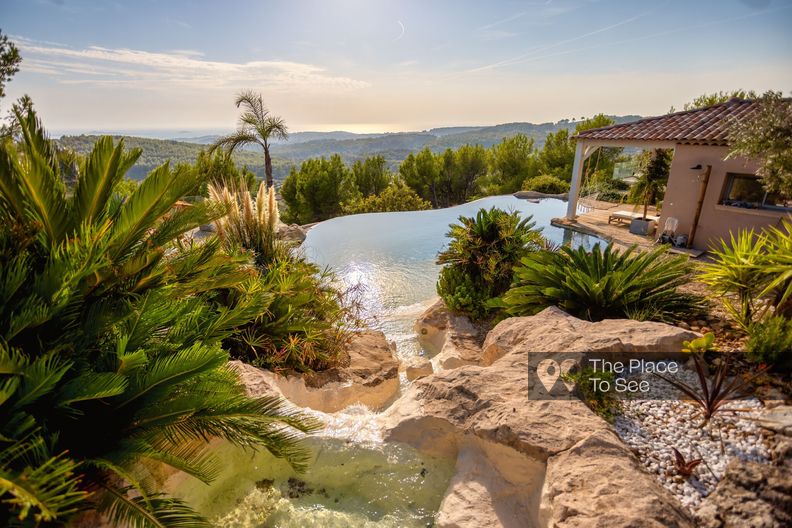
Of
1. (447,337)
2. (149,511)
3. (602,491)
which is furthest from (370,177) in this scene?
(149,511)

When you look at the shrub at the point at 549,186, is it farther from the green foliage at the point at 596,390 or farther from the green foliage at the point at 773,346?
the green foliage at the point at 596,390

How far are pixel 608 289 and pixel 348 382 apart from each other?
3189 mm

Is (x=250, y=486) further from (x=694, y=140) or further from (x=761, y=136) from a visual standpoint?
(x=694, y=140)

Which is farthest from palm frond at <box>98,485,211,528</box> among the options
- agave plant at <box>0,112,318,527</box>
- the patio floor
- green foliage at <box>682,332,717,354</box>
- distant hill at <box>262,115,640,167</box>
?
distant hill at <box>262,115,640,167</box>

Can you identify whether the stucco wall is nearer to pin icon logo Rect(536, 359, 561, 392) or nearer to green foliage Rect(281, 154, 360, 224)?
pin icon logo Rect(536, 359, 561, 392)

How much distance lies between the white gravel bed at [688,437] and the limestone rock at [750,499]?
0.08 meters

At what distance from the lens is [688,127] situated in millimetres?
9922

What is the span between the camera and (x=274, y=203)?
5949mm

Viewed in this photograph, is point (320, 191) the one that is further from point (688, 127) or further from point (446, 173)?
Result: point (688, 127)

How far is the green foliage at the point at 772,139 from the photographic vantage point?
423 cm

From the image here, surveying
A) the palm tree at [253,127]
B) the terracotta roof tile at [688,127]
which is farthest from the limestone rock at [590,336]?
the palm tree at [253,127]

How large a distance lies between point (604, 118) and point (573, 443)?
1052 inches

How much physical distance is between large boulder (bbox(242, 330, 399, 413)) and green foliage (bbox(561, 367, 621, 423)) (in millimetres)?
2341

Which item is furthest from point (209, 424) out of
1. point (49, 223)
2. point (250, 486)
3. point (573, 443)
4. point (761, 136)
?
point (761, 136)
